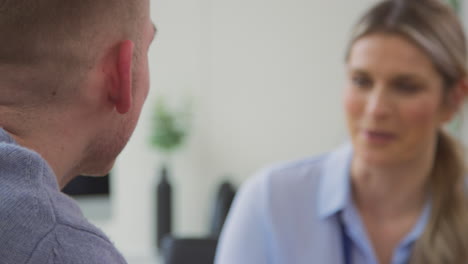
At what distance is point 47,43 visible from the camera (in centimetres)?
67

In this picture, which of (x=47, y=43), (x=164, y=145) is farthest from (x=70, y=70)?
(x=164, y=145)

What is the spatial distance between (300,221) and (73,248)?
3.54 feet

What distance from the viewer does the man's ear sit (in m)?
0.70

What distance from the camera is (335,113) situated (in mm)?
4836

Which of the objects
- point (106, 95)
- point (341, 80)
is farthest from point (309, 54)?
point (106, 95)

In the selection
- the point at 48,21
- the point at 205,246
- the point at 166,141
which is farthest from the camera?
the point at 166,141

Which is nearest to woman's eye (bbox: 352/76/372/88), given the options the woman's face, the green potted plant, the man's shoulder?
the woman's face

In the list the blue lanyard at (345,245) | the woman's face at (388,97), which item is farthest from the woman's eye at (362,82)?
the blue lanyard at (345,245)

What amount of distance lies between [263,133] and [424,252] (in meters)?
3.35

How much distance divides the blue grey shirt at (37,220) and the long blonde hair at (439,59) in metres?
1.08

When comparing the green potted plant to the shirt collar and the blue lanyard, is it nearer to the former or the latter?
the shirt collar

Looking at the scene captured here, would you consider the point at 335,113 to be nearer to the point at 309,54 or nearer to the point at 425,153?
the point at 309,54

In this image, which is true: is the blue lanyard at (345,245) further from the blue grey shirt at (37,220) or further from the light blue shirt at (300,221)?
the blue grey shirt at (37,220)

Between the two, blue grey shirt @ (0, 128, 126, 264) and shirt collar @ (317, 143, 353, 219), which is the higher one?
blue grey shirt @ (0, 128, 126, 264)
